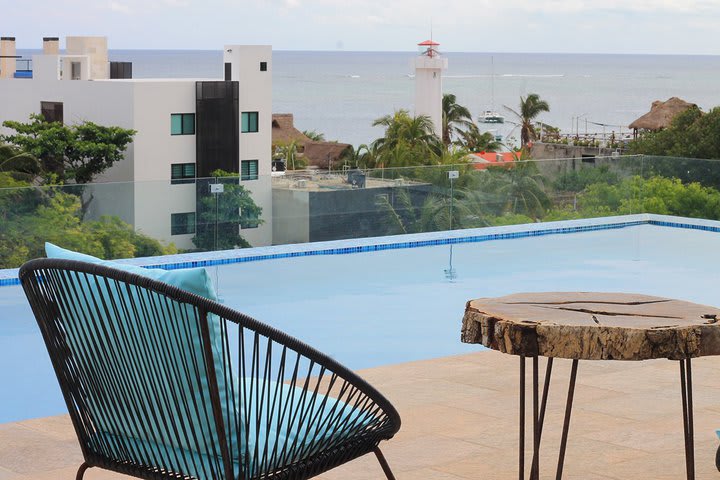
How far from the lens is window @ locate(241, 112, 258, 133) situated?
123ft

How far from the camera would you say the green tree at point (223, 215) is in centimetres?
980

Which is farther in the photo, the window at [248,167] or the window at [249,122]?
the window at [248,167]

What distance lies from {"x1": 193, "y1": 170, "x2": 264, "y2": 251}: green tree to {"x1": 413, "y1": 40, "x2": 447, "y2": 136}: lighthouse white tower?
43.1m

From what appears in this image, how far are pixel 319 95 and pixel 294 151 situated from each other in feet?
130

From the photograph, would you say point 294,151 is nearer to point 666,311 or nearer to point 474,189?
point 474,189

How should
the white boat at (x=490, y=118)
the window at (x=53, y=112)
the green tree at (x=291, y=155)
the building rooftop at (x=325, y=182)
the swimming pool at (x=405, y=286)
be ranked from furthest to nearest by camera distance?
the white boat at (x=490, y=118)
the green tree at (x=291, y=155)
the window at (x=53, y=112)
the building rooftop at (x=325, y=182)
the swimming pool at (x=405, y=286)

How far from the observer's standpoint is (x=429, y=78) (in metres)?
54.3

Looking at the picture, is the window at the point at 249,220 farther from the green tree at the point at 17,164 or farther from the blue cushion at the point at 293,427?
the green tree at the point at 17,164

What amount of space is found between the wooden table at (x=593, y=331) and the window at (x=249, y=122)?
34773mm

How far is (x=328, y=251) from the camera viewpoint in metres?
10.5

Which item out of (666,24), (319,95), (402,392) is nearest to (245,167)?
(402,392)

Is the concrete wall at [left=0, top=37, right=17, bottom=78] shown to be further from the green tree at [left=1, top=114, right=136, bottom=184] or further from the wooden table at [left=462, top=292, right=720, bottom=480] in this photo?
the wooden table at [left=462, top=292, right=720, bottom=480]

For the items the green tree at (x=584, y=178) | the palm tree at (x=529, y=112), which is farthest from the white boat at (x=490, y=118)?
the green tree at (x=584, y=178)

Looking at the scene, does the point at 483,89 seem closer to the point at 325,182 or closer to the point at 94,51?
the point at 94,51
